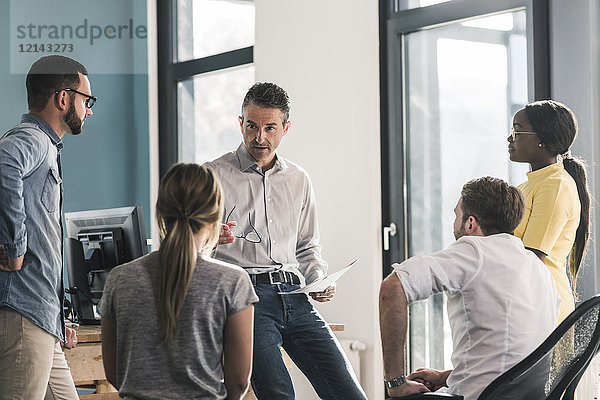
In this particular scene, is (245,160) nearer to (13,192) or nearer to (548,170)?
(13,192)

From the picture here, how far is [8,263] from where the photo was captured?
231cm

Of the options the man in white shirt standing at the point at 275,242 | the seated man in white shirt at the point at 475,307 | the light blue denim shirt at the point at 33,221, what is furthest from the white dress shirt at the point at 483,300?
the light blue denim shirt at the point at 33,221

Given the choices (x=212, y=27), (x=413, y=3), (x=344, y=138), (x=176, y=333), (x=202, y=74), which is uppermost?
(x=212, y=27)

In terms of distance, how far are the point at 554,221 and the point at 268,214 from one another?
97cm

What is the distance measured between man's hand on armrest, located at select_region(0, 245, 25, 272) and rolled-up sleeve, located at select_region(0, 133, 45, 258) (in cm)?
2

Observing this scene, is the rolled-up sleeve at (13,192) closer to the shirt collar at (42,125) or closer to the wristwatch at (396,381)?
the shirt collar at (42,125)

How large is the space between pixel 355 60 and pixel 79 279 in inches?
72.8

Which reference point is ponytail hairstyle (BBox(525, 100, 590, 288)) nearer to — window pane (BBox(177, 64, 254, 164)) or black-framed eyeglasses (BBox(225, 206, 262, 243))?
black-framed eyeglasses (BBox(225, 206, 262, 243))

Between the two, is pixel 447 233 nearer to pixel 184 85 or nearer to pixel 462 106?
pixel 462 106

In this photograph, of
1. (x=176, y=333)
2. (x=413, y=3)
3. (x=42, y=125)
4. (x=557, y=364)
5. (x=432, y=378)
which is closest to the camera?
(x=176, y=333)

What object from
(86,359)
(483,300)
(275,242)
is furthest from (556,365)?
(86,359)

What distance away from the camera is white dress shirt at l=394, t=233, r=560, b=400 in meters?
1.94

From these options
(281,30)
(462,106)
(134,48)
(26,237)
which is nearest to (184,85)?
(134,48)

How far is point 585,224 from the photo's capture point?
2.86 meters
